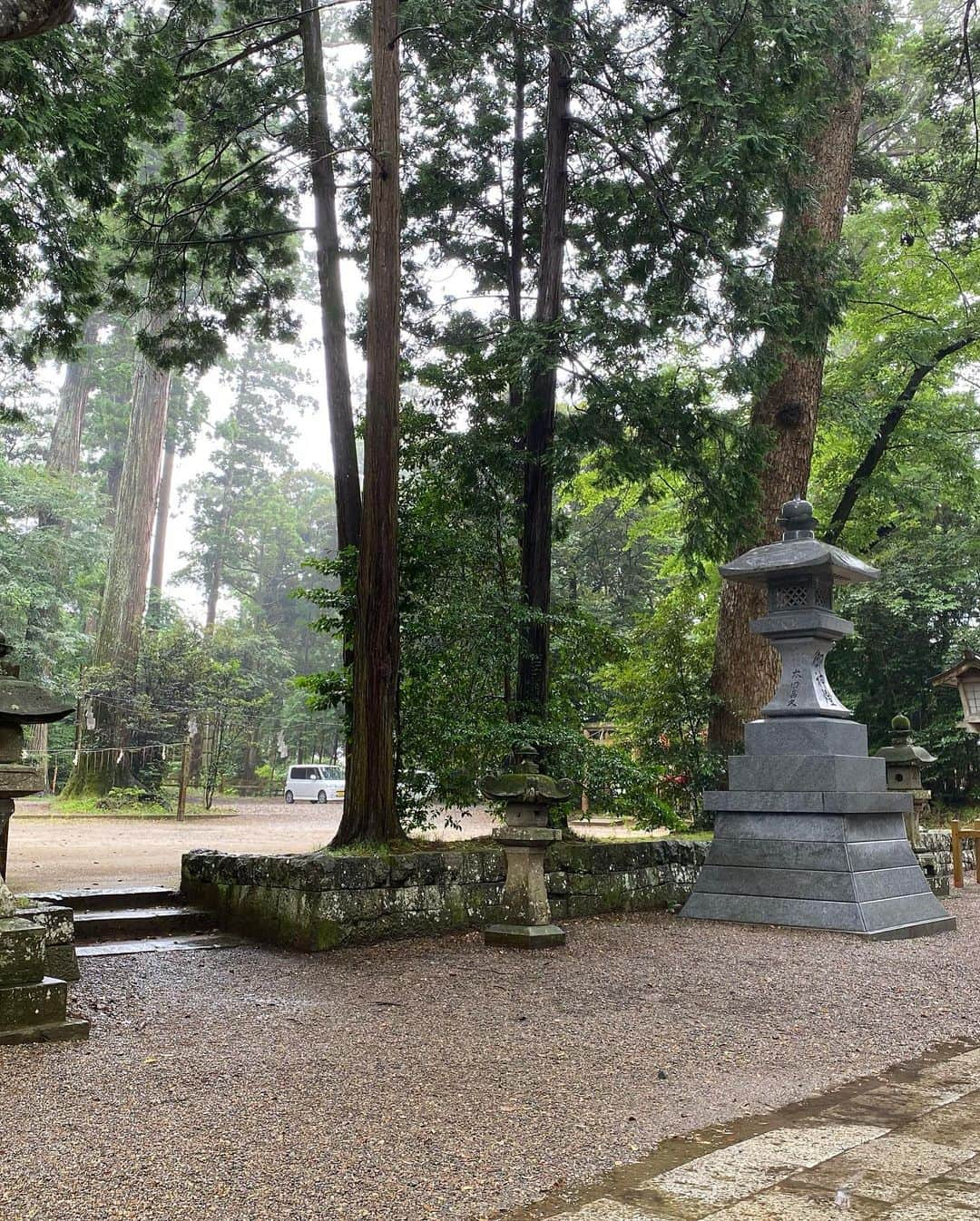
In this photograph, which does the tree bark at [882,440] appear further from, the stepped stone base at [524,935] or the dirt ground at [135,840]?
the stepped stone base at [524,935]

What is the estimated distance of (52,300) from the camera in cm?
866

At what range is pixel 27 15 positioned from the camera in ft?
13.4

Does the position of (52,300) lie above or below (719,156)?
below

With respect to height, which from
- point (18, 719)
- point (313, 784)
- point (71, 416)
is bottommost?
point (313, 784)

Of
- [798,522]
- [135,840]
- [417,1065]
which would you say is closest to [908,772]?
[798,522]

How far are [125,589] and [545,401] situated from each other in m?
14.8

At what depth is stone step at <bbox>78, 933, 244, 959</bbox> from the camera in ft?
19.5

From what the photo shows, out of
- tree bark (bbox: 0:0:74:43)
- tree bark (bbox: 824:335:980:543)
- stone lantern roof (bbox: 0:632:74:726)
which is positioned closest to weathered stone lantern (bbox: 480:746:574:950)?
stone lantern roof (bbox: 0:632:74:726)

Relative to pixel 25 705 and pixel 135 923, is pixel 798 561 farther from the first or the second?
pixel 25 705

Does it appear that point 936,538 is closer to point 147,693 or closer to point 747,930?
point 747,930

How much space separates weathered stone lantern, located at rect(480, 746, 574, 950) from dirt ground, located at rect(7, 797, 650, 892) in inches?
48.8

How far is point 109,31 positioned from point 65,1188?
9048mm

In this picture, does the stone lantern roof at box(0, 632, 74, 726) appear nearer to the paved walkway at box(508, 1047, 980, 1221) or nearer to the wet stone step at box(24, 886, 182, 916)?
the wet stone step at box(24, 886, 182, 916)

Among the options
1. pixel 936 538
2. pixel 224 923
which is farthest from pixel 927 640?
pixel 224 923
